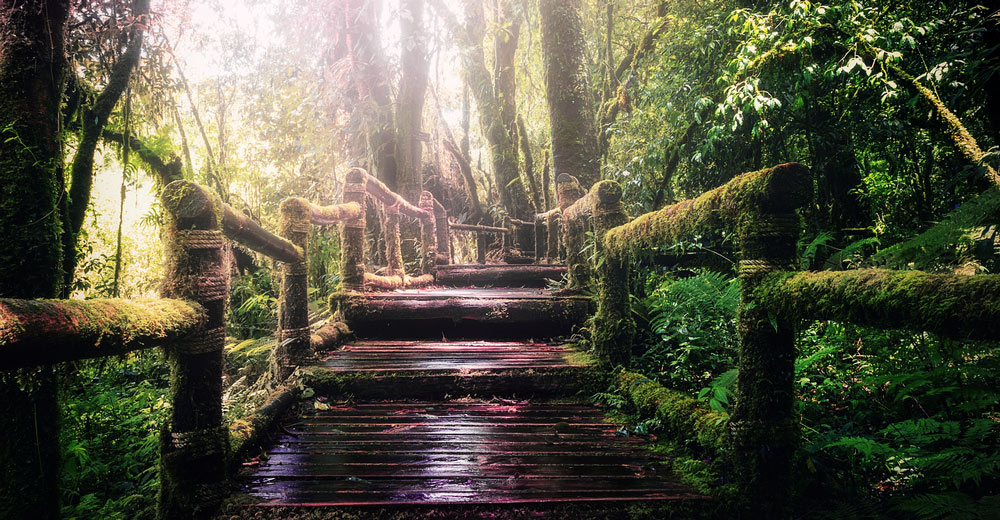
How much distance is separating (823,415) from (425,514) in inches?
91.3

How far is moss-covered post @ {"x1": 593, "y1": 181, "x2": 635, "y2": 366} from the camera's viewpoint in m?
3.24

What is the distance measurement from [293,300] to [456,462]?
2016 millimetres

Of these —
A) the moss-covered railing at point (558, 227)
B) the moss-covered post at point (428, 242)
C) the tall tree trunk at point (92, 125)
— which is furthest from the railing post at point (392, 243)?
the tall tree trunk at point (92, 125)

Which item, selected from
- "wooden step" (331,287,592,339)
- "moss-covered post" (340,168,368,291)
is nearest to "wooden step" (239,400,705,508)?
"wooden step" (331,287,592,339)

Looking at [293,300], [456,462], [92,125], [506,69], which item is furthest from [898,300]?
[506,69]

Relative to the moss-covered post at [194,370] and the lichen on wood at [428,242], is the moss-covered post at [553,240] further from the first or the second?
the moss-covered post at [194,370]

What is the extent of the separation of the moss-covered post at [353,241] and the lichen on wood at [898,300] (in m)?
3.94

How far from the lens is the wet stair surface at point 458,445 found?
171 cm

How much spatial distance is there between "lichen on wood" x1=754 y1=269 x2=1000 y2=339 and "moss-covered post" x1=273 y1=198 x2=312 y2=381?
3098 mm

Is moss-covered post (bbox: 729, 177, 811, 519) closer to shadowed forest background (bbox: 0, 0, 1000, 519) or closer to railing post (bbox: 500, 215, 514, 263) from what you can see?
shadowed forest background (bbox: 0, 0, 1000, 519)

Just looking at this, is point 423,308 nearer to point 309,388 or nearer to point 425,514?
point 309,388

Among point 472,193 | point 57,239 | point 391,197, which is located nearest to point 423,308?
point 391,197

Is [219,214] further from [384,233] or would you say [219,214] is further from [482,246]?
[482,246]

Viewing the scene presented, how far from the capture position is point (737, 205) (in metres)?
1.83
